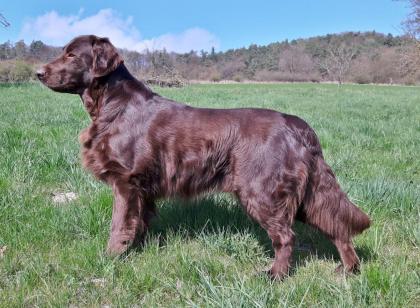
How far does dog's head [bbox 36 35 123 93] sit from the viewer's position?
10.7 feet

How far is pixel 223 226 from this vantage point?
3.42 metres

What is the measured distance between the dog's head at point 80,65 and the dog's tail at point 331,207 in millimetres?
1775

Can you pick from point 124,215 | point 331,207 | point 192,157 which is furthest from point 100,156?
point 331,207

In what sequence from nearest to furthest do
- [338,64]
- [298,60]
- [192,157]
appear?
[192,157]
[338,64]
[298,60]

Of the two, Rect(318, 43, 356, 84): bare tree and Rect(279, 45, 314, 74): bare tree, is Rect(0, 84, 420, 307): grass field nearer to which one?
Rect(318, 43, 356, 84): bare tree

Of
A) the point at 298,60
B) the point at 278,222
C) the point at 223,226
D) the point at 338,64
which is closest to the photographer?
the point at 278,222

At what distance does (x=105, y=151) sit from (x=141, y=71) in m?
35.5

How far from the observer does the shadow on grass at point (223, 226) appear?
324 centimetres

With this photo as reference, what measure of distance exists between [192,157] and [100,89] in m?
0.97

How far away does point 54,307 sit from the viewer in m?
2.31

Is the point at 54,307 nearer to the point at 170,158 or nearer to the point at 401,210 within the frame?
the point at 170,158

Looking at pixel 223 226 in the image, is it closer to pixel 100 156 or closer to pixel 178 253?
pixel 178 253

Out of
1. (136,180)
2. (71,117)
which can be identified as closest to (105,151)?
(136,180)

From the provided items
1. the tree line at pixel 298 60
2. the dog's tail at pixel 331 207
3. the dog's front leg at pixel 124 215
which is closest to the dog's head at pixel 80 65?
the dog's front leg at pixel 124 215
